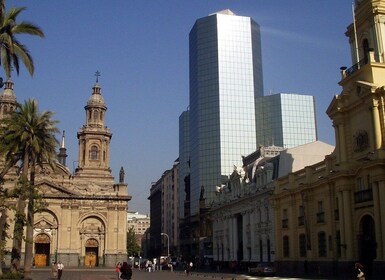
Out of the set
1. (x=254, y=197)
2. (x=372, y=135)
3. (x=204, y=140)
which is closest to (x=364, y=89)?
Result: (x=372, y=135)

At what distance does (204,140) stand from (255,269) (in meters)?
75.5

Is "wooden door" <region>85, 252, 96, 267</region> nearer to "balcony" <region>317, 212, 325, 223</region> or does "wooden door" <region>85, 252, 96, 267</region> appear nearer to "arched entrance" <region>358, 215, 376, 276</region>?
"balcony" <region>317, 212, 325, 223</region>

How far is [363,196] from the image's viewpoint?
38625mm

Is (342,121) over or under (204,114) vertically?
under

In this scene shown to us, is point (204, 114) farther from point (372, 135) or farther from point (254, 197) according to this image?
point (372, 135)

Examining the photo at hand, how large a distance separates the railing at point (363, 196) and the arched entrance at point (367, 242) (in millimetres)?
1374

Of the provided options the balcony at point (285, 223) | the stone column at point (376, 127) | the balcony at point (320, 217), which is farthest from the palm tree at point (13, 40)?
the balcony at point (285, 223)

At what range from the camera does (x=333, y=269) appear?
42125 millimetres

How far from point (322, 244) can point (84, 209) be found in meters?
49.5

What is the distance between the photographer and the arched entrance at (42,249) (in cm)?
8144

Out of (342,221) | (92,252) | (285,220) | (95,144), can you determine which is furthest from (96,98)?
(342,221)

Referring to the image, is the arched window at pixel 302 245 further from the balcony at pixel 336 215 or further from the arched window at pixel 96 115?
the arched window at pixel 96 115

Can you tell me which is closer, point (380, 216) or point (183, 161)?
point (380, 216)

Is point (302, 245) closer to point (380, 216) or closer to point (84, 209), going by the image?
point (380, 216)
